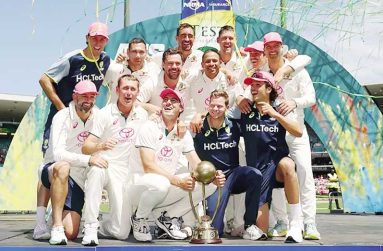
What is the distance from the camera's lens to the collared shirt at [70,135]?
4.47 meters

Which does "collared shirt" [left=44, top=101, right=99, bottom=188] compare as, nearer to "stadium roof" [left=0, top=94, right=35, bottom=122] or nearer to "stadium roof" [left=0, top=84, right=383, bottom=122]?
"stadium roof" [left=0, top=84, right=383, bottom=122]

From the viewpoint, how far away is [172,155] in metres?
4.72

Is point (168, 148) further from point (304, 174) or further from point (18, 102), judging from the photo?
point (18, 102)

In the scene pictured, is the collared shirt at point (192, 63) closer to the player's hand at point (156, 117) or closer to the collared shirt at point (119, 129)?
the player's hand at point (156, 117)

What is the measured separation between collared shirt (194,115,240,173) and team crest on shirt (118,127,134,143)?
65 cm

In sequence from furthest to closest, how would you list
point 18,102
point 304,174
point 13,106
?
point 13,106 < point 18,102 < point 304,174

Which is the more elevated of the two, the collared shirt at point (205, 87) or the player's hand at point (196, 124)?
the collared shirt at point (205, 87)

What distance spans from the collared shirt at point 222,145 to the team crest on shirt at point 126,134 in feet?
2.13

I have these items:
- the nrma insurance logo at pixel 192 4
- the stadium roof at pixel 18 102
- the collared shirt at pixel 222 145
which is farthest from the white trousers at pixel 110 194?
the stadium roof at pixel 18 102

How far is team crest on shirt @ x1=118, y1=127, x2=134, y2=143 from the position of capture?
4.69 m

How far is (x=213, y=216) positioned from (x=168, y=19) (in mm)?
5500

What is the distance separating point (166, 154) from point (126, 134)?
40cm

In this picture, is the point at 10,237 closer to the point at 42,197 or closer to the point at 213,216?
the point at 42,197

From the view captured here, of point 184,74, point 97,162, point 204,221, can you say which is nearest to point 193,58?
point 184,74
